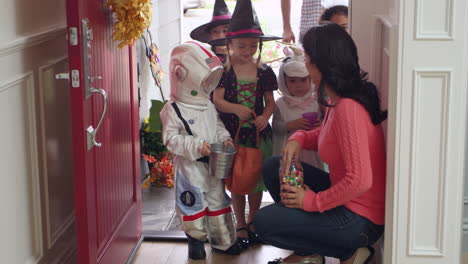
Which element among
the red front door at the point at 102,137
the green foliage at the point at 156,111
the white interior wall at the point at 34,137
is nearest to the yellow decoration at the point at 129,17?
the red front door at the point at 102,137

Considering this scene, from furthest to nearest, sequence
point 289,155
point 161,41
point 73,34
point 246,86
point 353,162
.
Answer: point 161,41, point 246,86, point 289,155, point 353,162, point 73,34

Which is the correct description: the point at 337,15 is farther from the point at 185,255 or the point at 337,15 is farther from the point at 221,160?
the point at 185,255

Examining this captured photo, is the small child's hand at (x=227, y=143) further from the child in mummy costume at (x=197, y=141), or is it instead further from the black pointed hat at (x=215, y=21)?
the black pointed hat at (x=215, y=21)

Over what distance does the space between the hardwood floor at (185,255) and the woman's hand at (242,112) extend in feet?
2.14

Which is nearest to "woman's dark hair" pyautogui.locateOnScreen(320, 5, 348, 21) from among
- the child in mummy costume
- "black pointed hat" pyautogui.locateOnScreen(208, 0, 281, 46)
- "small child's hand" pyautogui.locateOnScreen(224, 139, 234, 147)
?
"black pointed hat" pyautogui.locateOnScreen(208, 0, 281, 46)

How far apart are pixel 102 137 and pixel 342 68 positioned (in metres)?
0.99

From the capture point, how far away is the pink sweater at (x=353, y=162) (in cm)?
229

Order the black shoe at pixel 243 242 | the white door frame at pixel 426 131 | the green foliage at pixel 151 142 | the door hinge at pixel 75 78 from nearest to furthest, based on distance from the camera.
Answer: the white door frame at pixel 426 131, the door hinge at pixel 75 78, the black shoe at pixel 243 242, the green foliage at pixel 151 142

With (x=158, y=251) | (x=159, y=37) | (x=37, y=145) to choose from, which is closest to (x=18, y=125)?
(x=37, y=145)

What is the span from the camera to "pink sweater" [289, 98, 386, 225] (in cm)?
229

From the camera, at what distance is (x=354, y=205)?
246cm

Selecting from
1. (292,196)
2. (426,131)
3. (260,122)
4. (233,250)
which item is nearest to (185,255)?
(233,250)

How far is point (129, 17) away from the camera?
257cm

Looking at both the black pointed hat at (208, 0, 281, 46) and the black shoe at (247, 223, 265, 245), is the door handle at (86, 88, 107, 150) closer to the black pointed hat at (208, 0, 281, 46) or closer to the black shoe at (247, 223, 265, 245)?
the black pointed hat at (208, 0, 281, 46)
